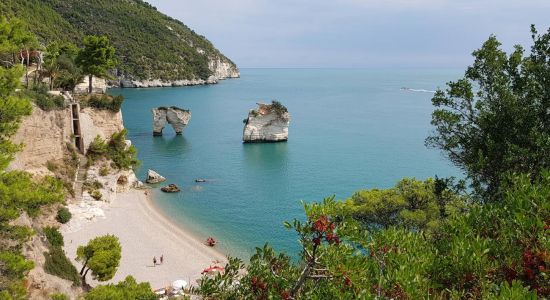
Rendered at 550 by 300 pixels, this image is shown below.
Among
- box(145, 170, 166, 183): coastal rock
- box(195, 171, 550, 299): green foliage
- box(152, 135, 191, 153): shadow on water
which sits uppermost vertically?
box(195, 171, 550, 299): green foliage

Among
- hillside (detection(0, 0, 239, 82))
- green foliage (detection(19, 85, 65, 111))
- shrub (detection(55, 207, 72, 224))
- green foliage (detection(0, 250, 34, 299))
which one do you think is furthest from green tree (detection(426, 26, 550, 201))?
hillside (detection(0, 0, 239, 82))

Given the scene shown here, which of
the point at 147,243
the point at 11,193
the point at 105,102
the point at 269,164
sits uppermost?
the point at 105,102

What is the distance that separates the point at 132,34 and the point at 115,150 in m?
133

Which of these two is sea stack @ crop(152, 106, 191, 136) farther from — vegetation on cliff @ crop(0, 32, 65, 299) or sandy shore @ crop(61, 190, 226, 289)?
vegetation on cliff @ crop(0, 32, 65, 299)

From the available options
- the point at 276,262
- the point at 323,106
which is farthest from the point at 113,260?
the point at 323,106

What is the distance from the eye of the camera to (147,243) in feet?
104

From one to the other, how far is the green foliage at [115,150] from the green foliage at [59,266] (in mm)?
16885

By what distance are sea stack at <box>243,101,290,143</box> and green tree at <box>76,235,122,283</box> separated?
45.3 meters

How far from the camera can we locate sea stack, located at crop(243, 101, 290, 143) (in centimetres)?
6650

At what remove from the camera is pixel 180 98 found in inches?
5017

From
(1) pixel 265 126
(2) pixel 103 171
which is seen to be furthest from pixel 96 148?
(1) pixel 265 126

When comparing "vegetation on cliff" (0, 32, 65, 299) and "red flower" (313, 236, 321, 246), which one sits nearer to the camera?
"red flower" (313, 236, 321, 246)

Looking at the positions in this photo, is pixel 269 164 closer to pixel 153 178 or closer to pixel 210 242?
pixel 153 178

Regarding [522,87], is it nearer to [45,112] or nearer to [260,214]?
[260,214]
